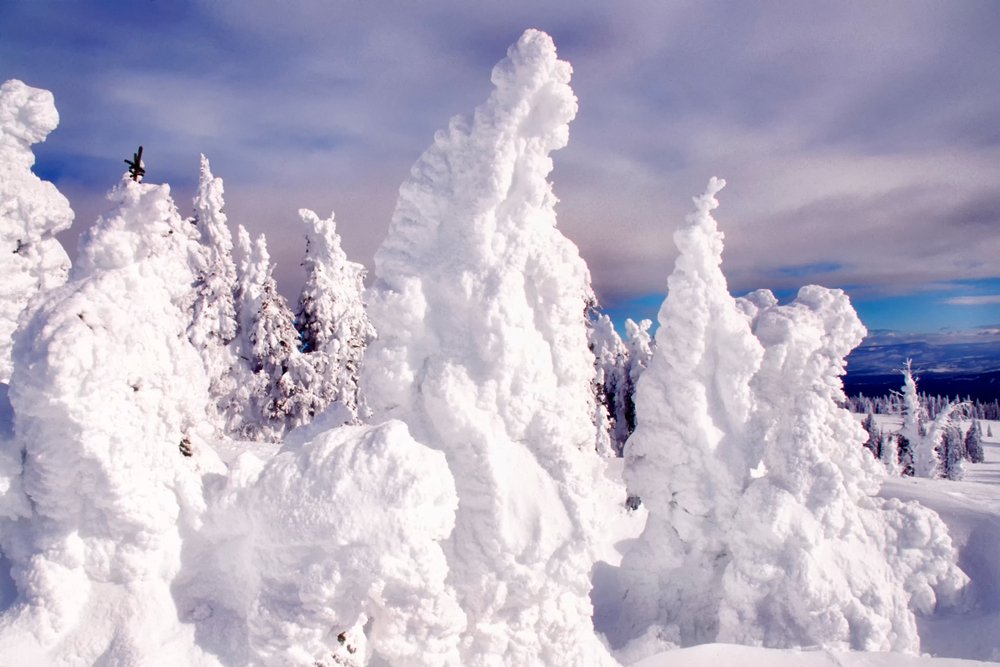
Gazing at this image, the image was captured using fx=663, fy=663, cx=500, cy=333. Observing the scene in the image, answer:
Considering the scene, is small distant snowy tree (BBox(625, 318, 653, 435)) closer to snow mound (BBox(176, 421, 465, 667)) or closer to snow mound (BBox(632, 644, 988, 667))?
snow mound (BBox(632, 644, 988, 667))

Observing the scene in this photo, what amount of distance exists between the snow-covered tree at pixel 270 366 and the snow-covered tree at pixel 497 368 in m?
19.1

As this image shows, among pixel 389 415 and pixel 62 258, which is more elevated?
pixel 62 258

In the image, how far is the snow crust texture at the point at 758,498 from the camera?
1338 centimetres

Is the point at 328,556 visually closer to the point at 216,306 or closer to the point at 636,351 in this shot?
the point at 216,306

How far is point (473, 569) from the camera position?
32.9 ft

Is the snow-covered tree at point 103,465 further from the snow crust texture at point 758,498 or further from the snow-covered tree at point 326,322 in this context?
the snow-covered tree at point 326,322

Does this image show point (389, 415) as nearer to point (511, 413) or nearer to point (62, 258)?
point (511, 413)

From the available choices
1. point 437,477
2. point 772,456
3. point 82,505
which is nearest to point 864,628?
point 772,456

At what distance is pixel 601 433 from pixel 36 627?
28060 mm

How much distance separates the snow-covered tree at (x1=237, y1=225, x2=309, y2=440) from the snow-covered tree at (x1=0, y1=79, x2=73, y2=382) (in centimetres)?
1298

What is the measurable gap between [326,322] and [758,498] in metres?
21.8

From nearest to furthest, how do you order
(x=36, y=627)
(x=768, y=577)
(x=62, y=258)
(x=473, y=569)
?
(x=36, y=627), (x=473, y=569), (x=768, y=577), (x=62, y=258)

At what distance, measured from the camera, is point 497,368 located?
10.5 meters

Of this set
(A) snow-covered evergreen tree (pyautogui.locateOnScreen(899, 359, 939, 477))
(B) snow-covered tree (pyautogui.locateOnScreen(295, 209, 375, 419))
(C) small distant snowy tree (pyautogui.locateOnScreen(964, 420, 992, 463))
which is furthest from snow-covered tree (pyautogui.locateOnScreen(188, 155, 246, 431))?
(C) small distant snowy tree (pyautogui.locateOnScreen(964, 420, 992, 463))
